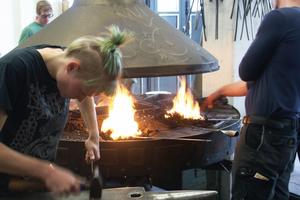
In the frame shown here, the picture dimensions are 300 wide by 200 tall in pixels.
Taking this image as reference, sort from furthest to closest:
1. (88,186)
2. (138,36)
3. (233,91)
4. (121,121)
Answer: (121,121) < (138,36) < (233,91) < (88,186)

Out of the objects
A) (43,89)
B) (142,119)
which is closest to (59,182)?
(43,89)

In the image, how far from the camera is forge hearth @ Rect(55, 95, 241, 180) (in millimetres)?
1741

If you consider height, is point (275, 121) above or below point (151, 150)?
above

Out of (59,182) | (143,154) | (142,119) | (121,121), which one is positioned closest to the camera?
(59,182)

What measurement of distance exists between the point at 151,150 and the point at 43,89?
0.85 meters

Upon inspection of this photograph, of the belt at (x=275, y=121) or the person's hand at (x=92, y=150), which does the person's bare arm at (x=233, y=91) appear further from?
the person's hand at (x=92, y=150)

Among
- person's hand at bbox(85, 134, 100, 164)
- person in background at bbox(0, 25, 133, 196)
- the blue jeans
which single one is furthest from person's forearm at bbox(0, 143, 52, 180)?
the blue jeans

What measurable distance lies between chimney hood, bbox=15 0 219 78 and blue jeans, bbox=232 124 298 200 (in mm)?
658

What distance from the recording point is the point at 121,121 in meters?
2.09

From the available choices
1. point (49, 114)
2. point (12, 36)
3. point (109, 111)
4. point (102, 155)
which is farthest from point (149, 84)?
point (49, 114)

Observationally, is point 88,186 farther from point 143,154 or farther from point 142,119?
point 142,119

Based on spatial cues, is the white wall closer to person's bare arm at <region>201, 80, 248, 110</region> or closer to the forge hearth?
the forge hearth

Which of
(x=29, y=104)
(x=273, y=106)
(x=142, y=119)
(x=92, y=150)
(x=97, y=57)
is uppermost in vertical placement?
(x=97, y=57)

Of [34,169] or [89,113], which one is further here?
[89,113]
